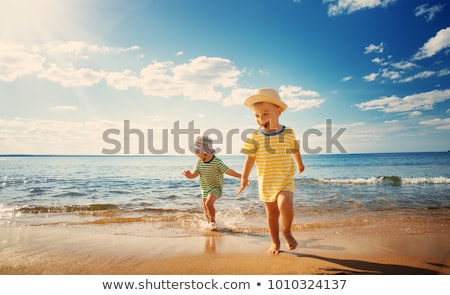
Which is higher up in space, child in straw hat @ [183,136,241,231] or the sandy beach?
child in straw hat @ [183,136,241,231]

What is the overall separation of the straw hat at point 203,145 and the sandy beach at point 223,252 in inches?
50.2

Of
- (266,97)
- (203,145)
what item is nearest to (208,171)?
(203,145)

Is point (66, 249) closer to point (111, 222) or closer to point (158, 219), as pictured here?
point (111, 222)

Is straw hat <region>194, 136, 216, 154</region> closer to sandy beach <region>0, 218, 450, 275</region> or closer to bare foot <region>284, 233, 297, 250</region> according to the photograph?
sandy beach <region>0, 218, 450, 275</region>

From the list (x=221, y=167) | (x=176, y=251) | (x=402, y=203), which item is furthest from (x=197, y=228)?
(x=402, y=203)

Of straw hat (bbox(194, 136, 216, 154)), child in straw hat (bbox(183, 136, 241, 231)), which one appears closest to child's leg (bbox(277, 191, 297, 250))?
child in straw hat (bbox(183, 136, 241, 231))

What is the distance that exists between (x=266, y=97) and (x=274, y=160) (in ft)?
2.09

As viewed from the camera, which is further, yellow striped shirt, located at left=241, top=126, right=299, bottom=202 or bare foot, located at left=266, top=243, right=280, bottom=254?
bare foot, located at left=266, top=243, right=280, bottom=254

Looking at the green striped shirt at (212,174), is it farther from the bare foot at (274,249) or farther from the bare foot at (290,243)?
the bare foot at (290,243)

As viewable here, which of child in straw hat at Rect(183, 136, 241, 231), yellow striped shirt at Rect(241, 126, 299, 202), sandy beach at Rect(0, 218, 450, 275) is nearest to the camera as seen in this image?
sandy beach at Rect(0, 218, 450, 275)

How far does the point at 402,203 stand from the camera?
257 inches

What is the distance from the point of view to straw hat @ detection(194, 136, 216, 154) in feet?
15.3

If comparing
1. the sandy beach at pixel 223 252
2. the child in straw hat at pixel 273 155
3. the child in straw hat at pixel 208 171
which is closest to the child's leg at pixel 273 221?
the child in straw hat at pixel 273 155
